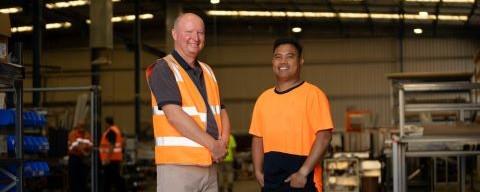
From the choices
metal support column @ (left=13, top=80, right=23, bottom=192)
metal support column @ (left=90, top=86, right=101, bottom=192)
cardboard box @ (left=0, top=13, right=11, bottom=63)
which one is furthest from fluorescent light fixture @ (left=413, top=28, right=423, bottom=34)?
metal support column @ (left=13, top=80, right=23, bottom=192)

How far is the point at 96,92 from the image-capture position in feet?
30.9

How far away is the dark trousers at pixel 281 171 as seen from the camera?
14.9 feet

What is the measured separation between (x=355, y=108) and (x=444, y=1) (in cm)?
816

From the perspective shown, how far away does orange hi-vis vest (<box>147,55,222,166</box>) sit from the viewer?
→ 3.79 m

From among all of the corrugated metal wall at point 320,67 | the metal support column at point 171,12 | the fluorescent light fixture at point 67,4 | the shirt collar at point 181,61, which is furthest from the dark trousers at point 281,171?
the corrugated metal wall at point 320,67

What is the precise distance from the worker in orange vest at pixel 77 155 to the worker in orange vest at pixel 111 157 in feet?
4.26

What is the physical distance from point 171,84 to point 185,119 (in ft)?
0.67

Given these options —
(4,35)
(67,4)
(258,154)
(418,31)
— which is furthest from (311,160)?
(418,31)

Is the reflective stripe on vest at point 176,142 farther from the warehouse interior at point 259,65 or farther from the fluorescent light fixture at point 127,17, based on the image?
the fluorescent light fixture at point 127,17

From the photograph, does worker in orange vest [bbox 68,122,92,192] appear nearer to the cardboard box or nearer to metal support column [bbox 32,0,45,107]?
metal support column [bbox 32,0,45,107]

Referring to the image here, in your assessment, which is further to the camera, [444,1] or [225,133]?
[444,1]

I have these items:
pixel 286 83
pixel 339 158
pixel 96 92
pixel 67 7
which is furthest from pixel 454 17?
pixel 286 83

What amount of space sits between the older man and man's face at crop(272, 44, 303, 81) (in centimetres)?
72

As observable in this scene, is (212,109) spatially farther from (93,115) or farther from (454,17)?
(454,17)
